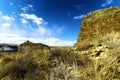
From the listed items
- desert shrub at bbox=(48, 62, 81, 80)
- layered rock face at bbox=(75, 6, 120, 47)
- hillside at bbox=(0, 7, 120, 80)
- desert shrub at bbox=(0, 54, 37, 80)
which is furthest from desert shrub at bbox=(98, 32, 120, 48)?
desert shrub at bbox=(48, 62, 81, 80)

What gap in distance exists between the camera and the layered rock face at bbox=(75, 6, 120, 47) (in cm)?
1694

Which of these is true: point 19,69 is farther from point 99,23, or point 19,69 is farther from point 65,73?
point 99,23

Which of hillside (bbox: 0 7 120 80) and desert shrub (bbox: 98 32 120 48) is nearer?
hillside (bbox: 0 7 120 80)

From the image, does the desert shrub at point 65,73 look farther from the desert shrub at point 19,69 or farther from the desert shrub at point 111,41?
the desert shrub at point 111,41

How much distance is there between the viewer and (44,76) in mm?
7168

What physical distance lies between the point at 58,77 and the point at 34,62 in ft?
9.37

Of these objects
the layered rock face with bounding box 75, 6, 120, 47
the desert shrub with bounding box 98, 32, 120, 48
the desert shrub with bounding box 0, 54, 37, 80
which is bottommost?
the desert shrub with bounding box 0, 54, 37, 80

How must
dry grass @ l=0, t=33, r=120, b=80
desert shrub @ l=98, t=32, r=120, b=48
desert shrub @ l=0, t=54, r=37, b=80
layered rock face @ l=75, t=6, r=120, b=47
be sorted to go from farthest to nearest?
layered rock face @ l=75, t=6, r=120, b=47
desert shrub @ l=98, t=32, r=120, b=48
desert shrub @ l=0, t=54, r=37, b=80
dry grass @ l=0, t=33, r=120, b=80

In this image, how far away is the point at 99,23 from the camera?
1803 centimetres

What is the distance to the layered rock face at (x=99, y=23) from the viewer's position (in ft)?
55.6

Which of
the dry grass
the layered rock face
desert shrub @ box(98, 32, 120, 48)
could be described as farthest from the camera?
the layered rock face

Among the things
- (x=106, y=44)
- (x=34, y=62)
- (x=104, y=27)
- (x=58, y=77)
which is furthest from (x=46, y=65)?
(x=104, y=27)

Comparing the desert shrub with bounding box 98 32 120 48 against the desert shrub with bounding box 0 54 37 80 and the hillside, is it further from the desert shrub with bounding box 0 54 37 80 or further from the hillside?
the desert shrub with bounding box 0 54 37 80

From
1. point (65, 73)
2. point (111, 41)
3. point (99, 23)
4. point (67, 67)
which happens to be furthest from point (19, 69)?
point (99, 23)
